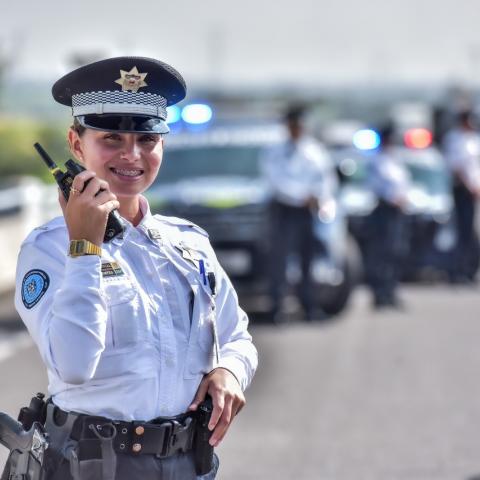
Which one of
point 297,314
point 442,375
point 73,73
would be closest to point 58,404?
point 73,73

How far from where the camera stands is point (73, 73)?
3.58m

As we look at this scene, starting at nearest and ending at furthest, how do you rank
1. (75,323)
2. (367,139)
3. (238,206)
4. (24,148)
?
1. (75,323)
2. (238,206)
3. (367,139)
4. (24,148)

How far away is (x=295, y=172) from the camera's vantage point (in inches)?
520

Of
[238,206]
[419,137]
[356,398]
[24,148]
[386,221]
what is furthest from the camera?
[24,148]

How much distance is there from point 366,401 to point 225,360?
6213 mm

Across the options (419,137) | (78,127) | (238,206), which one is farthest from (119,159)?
(419,137)

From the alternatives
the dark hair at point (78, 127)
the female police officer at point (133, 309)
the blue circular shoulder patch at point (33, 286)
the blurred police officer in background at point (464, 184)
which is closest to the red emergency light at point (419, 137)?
the blurred police officer in background at point (464, 184)

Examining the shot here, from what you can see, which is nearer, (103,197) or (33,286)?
(103,197)

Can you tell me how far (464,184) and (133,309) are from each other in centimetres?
1347

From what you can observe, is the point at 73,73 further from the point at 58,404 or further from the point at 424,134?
the point at 424,134

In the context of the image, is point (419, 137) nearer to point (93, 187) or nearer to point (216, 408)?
point (216, 408)

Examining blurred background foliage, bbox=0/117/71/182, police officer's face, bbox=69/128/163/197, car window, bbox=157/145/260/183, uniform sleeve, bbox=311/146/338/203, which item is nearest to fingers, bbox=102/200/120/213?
A: police officer's face, bbox=69/128/163/197

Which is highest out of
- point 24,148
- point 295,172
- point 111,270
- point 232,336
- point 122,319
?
point 111,270

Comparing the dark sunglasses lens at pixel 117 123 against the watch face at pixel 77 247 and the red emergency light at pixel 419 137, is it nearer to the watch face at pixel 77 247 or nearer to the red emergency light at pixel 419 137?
the watch face at pixel 77 247
